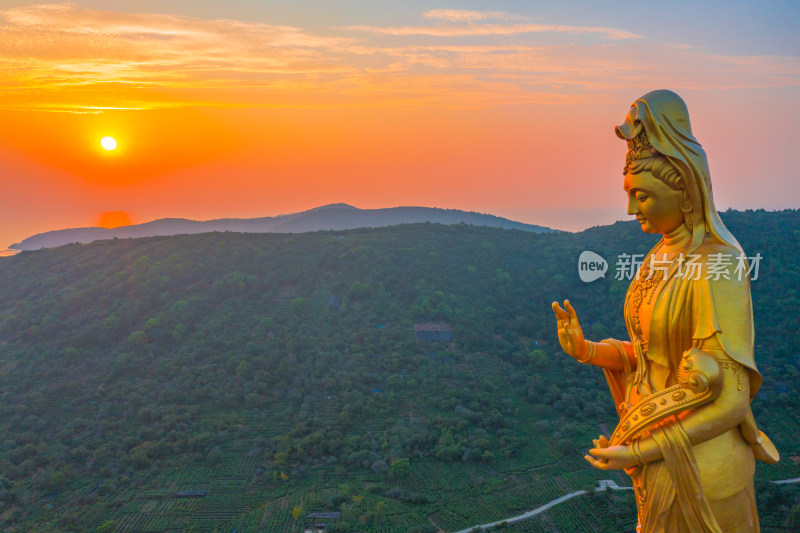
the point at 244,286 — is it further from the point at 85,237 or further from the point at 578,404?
the point at 85,237

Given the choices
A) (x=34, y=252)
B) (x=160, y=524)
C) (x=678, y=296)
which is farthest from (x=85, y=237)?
(x=678, y=296)

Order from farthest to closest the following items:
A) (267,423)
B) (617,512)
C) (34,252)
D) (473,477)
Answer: (34,252) → (267,423) → (473,477) → (617,512)

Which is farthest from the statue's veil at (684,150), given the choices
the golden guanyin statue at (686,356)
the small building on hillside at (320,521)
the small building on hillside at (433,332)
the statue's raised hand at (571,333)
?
the small building on hillside at (433,332)

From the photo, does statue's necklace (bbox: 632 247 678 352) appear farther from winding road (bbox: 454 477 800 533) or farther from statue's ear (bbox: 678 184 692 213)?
winding road (bbox: 454 477 800 533)

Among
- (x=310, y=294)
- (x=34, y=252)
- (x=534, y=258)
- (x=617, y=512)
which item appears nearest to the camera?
(x=617, y=512)

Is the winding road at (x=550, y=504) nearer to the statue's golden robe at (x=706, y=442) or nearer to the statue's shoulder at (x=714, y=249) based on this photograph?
the statue's golden robe at (x=706, y=442)

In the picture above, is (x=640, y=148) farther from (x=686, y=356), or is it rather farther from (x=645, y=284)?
(x=686, y=356)
